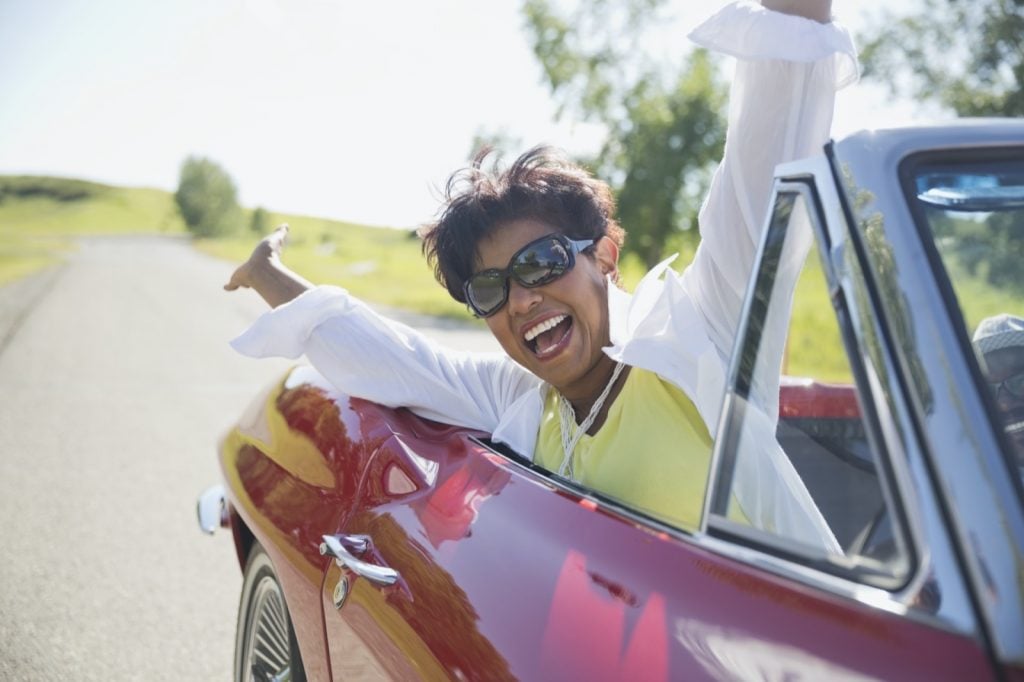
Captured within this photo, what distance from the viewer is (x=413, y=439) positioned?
2.31 meters

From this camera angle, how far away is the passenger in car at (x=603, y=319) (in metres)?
1.79

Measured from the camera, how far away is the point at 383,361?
8.48ft

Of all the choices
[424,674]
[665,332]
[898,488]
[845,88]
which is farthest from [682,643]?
[845,88]

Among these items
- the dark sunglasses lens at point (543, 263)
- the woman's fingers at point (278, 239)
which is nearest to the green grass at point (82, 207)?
the woman's fingers at point (278, 239)

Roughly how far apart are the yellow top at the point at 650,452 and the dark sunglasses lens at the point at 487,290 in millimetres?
378

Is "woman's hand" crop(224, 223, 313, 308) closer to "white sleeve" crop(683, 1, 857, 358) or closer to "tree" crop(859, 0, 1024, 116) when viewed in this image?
"white sleeve" crop(683, 1, 857, 358)

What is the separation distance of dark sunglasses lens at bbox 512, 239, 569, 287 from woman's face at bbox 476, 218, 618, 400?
0.06 ft

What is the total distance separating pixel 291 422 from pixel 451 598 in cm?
131

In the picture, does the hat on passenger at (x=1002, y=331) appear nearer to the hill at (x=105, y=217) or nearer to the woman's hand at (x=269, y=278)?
the woman's hand at (x=269, y=278)

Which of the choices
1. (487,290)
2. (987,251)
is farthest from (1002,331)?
(487,290)

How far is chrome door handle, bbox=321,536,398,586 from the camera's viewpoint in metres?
1.88

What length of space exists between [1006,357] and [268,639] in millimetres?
1951

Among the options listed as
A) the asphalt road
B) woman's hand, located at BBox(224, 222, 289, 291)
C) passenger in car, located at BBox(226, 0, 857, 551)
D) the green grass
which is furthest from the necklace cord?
the green grass

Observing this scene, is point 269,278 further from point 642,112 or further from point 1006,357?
point 642,112
